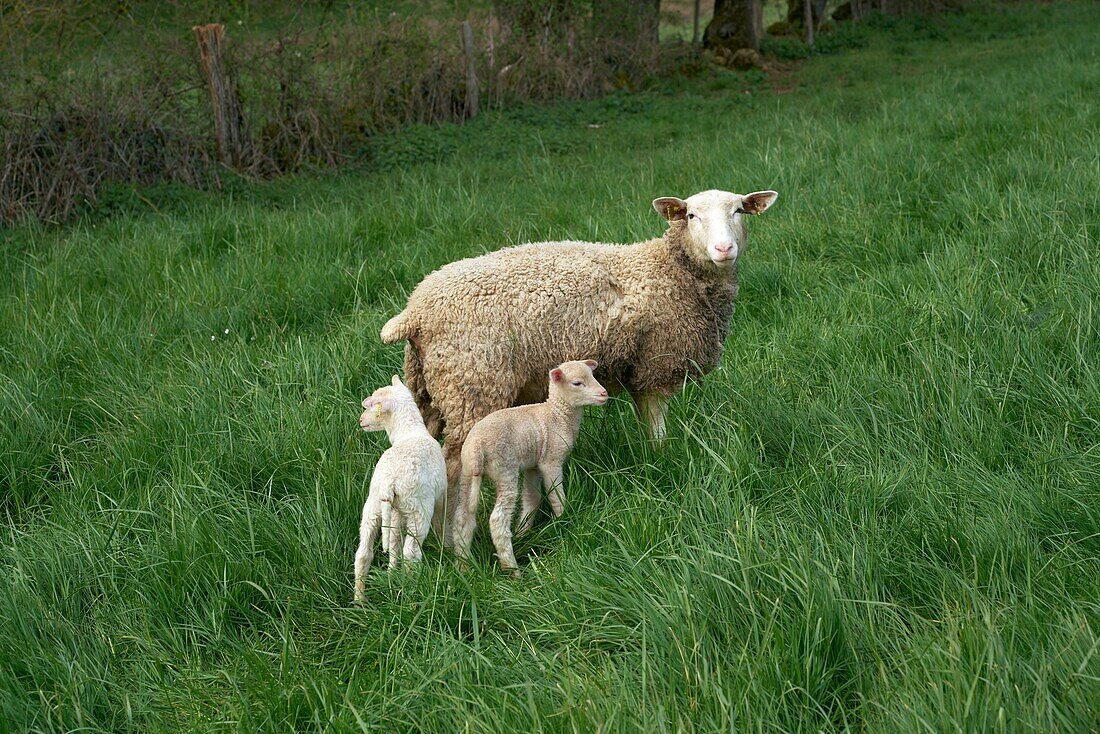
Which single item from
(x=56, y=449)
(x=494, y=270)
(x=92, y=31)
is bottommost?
(x=56, y=449)

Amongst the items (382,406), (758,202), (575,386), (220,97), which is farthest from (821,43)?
(382,406)

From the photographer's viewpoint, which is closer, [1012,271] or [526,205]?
[1012,271]

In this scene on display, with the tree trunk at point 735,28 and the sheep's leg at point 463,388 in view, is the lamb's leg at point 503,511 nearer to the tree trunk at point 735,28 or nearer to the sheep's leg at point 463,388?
the sheep's leg at point 463,388

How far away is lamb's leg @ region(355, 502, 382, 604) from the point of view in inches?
121

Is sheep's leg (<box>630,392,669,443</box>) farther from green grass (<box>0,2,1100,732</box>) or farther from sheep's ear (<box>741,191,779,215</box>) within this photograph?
sheep's ear (<box>741,191,779,215</box>)

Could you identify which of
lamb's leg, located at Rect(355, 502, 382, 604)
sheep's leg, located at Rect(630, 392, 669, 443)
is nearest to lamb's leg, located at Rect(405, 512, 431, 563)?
lamb's leg, located at Rect(355, 502, 382, 604)

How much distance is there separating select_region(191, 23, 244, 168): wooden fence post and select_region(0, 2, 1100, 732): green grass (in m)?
2.55

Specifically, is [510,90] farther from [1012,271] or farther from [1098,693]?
[1098,693]

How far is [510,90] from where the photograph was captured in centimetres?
1269

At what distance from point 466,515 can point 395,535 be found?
32 centimetres

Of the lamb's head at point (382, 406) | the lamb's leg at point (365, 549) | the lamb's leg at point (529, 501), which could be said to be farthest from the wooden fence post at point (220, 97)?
the lamb's leg at point (365, 549)

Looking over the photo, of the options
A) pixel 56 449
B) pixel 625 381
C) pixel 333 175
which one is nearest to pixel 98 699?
pixel 56 449

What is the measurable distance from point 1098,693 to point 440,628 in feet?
5.73

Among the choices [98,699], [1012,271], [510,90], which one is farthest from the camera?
[510,90]
